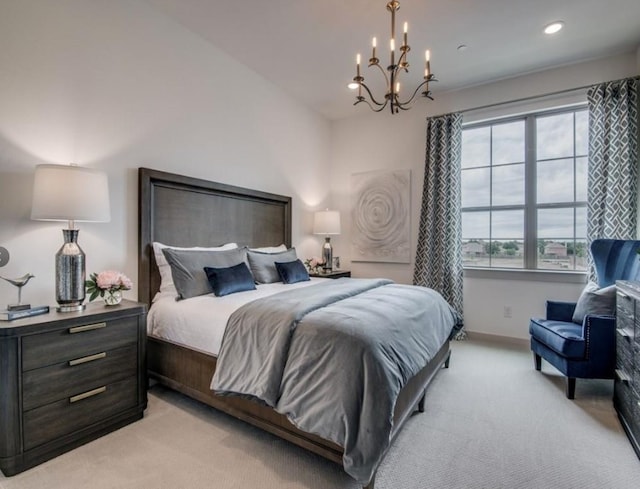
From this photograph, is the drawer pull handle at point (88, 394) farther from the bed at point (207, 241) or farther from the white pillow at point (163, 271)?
the white pillow at point (163, 271)

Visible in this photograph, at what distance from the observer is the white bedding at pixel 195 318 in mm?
2139

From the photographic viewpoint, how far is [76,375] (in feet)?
6.25

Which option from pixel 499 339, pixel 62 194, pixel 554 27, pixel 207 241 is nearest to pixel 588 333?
pixel 499 339

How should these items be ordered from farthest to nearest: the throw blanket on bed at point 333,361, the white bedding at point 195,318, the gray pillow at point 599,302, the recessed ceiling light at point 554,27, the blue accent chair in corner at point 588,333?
the recessed ceiling light at point 554,27, the gray pillow at point 599,302, the blue accent chair in corner at point 588,333, the white bedding at point 195,318, the throw blanket on bed at point 333,361

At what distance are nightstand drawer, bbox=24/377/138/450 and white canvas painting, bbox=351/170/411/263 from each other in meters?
3.50

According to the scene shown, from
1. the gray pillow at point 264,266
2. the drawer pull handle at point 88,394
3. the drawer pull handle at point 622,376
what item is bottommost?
the drawer pull handle at point 88,394

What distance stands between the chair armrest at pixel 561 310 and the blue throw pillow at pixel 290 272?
7.89ft

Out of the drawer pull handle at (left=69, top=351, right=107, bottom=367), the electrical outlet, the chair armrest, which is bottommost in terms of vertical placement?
the drawer pull handle at (left=69, top=351, right=107, bottom=367)

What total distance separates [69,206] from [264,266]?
68.4 inches

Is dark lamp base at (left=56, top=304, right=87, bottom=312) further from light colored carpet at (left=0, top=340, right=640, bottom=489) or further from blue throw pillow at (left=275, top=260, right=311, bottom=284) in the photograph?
blue throw pillow at (left=275, top=260, right=311, bottom=284)

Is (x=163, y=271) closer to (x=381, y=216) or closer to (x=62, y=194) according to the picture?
(x=62, y=194)

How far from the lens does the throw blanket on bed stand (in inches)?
57.7

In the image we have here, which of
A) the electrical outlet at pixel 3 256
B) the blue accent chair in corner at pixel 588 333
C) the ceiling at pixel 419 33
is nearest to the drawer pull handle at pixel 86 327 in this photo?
the electrical outlet at pixel 3 256

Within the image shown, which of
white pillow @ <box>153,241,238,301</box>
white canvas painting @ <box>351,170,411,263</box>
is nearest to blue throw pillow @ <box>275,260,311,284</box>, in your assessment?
white pillow @ <box>153,241,238,301</box>
